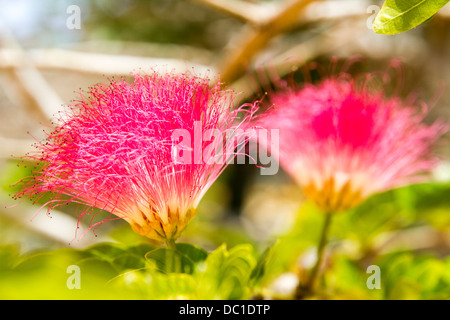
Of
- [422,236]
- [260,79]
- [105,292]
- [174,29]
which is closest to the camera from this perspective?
[105,292]

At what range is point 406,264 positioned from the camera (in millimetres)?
697

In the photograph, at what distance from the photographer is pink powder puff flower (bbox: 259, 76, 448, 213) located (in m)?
0.68

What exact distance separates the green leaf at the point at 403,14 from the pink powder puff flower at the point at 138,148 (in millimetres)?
174

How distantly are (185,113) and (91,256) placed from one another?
7.0 inches

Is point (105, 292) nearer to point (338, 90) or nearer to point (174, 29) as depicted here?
point (338, 90)

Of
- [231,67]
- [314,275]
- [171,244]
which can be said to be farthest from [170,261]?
[231,67]

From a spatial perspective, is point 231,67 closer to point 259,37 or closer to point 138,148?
point 259,37

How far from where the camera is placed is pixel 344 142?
675mm

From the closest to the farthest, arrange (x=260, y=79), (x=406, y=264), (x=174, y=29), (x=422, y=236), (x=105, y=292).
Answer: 1. (x=105, y=292)
2. (x=406, y=264)
3. (x=260, y=79)
4. (x=422, y=236)
5. (x=174, y=29)

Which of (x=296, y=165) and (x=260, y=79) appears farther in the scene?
(x=260, y=79)

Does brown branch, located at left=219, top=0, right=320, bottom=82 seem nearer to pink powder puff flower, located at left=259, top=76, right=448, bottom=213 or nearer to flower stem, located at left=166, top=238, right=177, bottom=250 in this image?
pink powder puff flower, located at left=259, top=76, right=448, bottom=213

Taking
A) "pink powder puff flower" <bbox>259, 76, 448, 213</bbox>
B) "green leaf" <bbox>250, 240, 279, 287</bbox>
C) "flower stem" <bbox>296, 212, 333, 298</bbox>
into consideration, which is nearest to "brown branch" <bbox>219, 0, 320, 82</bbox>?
"pink powder puff flower" <bbox>259, 76, 448, 213</bbox>
